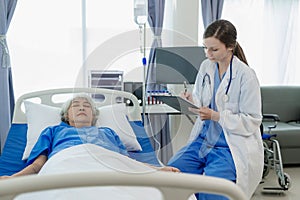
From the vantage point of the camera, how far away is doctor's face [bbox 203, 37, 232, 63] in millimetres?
1729

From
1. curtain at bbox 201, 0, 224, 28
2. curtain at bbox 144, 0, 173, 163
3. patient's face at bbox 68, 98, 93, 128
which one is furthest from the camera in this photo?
curtain at bbox 201, 0, 224, 28

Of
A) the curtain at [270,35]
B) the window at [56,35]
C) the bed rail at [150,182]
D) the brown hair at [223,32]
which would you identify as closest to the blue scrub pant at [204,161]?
the brown hair at [223,32]

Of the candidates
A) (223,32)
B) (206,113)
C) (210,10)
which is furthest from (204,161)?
(210,10)

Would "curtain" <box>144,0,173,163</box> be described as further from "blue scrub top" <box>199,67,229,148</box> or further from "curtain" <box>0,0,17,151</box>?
"curtain" <box>0,0,17,151</box>

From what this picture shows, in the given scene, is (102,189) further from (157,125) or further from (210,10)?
(210,10)

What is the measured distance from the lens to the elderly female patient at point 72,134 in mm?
1780

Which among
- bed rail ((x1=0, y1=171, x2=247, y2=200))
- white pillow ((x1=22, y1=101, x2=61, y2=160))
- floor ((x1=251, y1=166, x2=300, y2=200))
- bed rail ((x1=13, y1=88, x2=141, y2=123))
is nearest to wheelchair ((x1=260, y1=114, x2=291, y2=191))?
floor ((x1=251, y1=166, x2=300, y2=200))

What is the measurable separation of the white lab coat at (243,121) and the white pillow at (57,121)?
331 mm

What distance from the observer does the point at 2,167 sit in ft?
6.66

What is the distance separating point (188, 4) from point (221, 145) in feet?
6.18

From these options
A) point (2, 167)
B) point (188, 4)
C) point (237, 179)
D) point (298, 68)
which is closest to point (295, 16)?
point (298, 68)

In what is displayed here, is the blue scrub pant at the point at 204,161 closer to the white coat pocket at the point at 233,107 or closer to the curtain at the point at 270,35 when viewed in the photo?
the white coat pocket at the point at 233,107

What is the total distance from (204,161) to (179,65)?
0.49 metres

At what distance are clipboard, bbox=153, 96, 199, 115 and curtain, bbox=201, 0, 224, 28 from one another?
1.91 m
